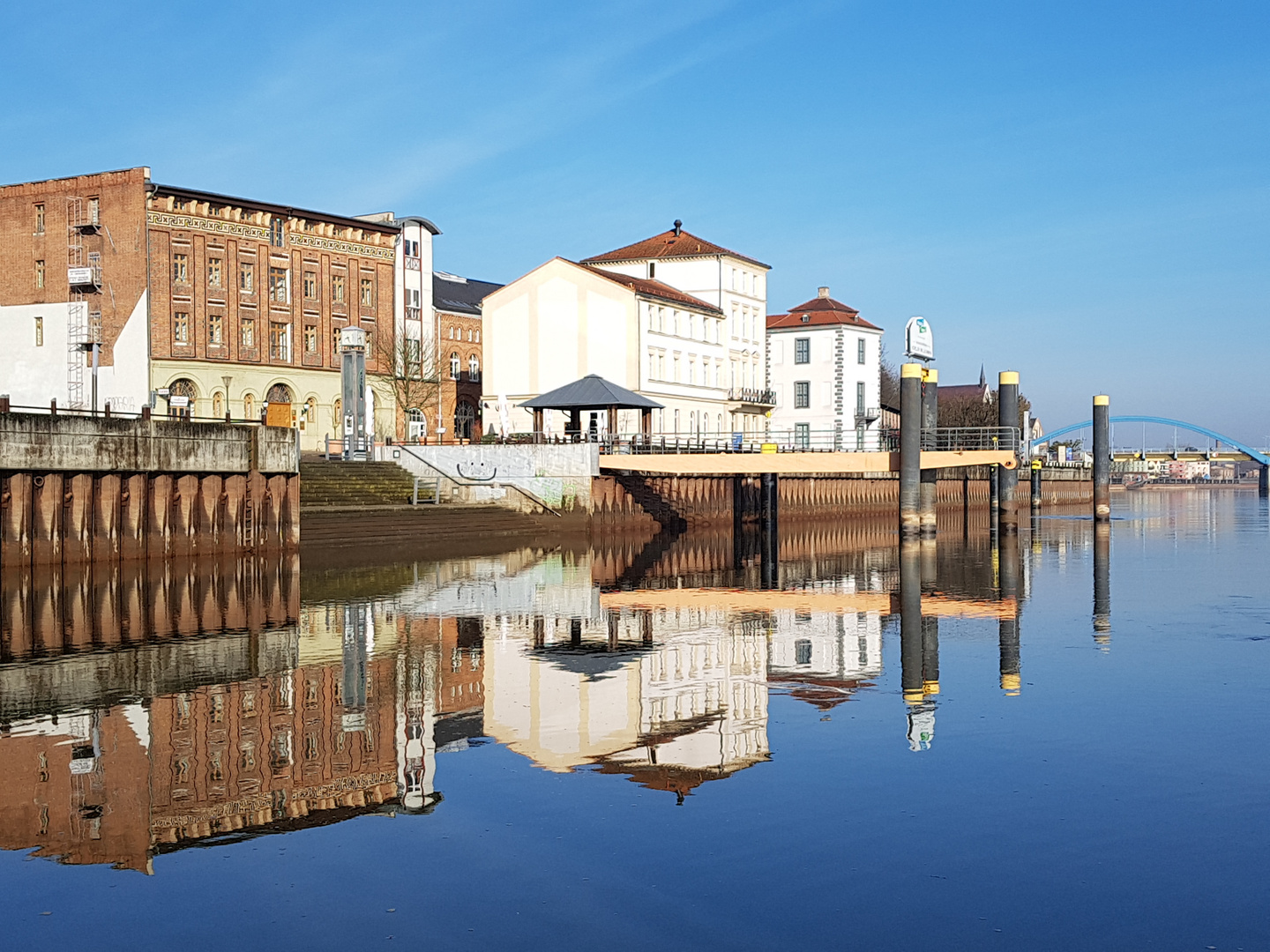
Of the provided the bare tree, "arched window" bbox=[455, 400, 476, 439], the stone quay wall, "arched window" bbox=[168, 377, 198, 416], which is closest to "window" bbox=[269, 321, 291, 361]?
"arched window" bbox=[168, 377, 198, 416]

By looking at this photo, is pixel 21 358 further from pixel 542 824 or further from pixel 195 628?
pixel 542 824

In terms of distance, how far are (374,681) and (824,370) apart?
3090 inches

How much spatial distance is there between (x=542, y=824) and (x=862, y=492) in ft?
231

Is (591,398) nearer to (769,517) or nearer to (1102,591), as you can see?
(769,517)

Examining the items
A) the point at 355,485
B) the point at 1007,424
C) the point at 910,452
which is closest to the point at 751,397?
the point at 1007,424

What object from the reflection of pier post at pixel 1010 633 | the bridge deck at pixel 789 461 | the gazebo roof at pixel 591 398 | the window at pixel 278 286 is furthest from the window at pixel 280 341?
the reflection of pier post at pixel 1010 633

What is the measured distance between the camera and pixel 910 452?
47.3 m

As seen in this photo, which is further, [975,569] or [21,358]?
[21,358]

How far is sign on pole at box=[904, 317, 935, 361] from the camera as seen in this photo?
5712 centimetres

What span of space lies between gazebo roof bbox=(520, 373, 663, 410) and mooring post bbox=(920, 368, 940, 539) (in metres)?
10.7

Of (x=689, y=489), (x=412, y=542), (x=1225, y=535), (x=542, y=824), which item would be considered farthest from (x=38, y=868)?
(x=1225, y=535)

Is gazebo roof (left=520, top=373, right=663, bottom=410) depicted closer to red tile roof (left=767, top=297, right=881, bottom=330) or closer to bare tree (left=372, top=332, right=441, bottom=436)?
bare tree (left=372, top=332, right=441, bottom=436)

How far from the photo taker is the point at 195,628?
22.3 metres

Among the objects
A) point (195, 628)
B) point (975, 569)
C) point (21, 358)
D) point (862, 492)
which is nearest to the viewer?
point (195, 628)
